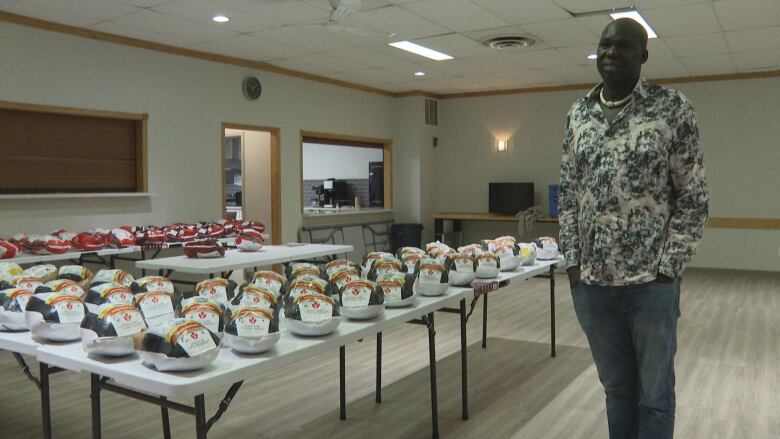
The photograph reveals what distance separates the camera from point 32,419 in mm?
3322

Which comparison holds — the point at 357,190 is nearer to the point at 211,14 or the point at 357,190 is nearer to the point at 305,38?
the point at 305,38

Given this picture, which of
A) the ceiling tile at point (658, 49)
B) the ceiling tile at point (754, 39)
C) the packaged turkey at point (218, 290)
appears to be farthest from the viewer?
the ceiling tile at point (658, 49)

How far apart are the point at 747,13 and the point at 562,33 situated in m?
1.57

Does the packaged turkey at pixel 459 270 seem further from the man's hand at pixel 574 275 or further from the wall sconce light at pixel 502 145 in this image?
the wall sconce light at pixel 502 145

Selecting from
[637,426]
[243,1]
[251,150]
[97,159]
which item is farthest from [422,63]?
[637,426]

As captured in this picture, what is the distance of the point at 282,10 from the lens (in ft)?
17.7

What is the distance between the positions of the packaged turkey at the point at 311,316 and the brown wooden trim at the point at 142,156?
488 centimetres

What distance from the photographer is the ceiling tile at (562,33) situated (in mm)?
5941

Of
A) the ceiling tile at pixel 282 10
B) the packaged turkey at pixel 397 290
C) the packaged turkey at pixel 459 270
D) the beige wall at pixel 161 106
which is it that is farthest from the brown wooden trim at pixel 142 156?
the packaged turkey at pixel 397 290

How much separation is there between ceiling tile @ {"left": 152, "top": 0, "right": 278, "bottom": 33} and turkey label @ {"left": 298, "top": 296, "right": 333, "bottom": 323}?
3.78 meters

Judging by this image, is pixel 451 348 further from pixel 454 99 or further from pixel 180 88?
pixel 454 99

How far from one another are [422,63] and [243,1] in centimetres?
310

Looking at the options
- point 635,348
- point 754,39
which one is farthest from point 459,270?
point 754,39

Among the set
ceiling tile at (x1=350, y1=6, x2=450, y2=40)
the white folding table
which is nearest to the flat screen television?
ceiling tile at (x1=350, y1=6, x2=450, y2=40)
